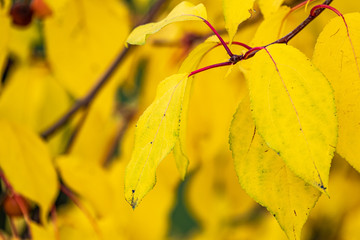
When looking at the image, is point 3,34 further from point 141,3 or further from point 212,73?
point 141,3

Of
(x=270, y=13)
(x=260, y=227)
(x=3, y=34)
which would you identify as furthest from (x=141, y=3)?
(x=270, y=13)

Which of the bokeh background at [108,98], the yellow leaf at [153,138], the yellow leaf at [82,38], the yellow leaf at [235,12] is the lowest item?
the bokeh background at [108,98]

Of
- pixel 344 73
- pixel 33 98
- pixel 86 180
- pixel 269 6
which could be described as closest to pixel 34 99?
pixel 33 98

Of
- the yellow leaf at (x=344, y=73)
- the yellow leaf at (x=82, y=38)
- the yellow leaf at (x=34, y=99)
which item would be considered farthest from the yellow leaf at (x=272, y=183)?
the yellow leaf at (x=34, y=99)

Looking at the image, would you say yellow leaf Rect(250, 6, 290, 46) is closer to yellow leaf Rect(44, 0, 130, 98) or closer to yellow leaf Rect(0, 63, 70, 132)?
yellow leaf Rect(44, 0, 130, 98)

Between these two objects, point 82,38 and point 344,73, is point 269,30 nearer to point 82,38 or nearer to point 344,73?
point 344,73

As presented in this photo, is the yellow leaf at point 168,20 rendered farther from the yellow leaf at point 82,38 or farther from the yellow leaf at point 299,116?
the yellow leaf at point 82,38
